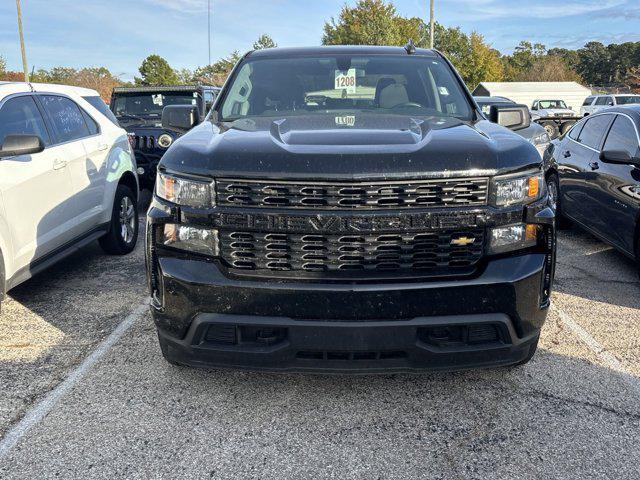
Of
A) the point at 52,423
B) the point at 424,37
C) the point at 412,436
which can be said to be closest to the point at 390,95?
the point at 412,436

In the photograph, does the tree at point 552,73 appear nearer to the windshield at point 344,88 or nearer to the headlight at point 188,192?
the windshield at point 344,88

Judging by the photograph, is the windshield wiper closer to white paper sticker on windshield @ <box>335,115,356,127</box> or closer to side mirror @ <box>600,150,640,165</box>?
white paper sticker on windshield @ <box>335,115,356,127</box>

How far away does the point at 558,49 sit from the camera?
112 m

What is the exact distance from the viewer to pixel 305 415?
120 inches

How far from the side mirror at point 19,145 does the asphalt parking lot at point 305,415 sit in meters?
1.25

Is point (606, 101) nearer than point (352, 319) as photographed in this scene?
No

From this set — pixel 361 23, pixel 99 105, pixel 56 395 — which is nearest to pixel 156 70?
pixel 361 23

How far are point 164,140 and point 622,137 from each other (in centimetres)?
594

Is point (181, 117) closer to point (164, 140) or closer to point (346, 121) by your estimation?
point (346, 121)

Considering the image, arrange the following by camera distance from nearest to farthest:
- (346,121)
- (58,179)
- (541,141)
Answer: (346,121) < (58,179) < (541,141)

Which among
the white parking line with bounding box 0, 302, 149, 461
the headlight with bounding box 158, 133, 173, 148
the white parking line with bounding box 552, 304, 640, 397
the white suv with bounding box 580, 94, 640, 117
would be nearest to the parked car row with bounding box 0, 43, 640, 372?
the white parking line with bounding box 0, 302, 149, 461

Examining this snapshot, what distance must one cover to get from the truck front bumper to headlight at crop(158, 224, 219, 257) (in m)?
0.06

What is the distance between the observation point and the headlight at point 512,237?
2.79m

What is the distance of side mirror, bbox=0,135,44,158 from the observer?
163 inches
